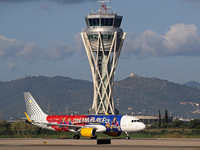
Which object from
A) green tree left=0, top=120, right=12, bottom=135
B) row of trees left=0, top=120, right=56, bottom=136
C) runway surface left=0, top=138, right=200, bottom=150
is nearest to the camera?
runway surface left=0, top=138, right=200, bottom=150

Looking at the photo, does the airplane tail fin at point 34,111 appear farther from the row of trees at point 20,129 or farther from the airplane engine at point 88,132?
the airplane engine at point 88,132

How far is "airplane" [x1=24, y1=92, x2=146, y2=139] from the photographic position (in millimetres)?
84125

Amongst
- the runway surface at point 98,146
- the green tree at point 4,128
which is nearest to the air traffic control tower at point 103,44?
the green tree at point 4,128

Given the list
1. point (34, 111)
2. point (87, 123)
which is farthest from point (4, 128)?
point (87, 123)

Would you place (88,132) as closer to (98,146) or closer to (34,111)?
(34,111)

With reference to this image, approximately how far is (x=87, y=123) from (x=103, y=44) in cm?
9444

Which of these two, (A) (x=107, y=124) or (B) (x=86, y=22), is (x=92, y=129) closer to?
(A) (x=107, y=124)

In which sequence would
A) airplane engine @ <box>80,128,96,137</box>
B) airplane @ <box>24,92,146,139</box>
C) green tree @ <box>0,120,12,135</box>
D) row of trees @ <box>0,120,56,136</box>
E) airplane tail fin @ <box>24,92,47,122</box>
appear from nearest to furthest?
1. airplane engine @ <box>80,128,96,137</box>
2. airplane @ <box>24,92,146,139</box>
3. airplane tail fin @ <box>24,92,47,122</box>
4. green tree @ <box>0,120,12,135</box>
5. row of trees @ <box>0,120,56,136</box>

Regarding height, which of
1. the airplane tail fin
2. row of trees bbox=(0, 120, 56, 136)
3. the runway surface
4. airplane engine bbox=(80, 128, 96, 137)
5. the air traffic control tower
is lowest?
the runway surface

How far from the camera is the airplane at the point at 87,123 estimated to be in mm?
84125

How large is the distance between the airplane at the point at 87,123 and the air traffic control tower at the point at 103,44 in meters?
84.5

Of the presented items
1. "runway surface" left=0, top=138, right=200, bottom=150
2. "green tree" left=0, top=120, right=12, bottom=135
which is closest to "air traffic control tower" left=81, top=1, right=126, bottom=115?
"green tree" left=0, top=120, right=12, bottom=135

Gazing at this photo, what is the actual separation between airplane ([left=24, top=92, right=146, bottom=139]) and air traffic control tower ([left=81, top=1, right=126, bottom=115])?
277 feet

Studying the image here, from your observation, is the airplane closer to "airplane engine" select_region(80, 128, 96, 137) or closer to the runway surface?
"airplane engine" select_region(80, 128, 96, 137)
